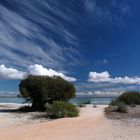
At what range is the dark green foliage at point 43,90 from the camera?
93.9ft

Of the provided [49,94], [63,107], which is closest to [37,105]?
[49,94]

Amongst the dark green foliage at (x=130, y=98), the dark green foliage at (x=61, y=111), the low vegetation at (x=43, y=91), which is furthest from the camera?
the dark green foliage at (x=130, y=98)

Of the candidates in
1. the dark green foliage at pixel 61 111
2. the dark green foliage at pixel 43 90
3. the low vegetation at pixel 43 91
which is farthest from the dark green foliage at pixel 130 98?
the dark green foliage at pixel 61 111

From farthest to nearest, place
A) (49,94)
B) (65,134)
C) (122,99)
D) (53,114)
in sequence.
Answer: (122,99) < (49,94) < (53,114) < (65,134)

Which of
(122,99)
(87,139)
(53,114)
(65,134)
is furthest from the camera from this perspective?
(122,99)

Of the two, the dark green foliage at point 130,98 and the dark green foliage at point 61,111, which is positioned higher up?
the dark green foliage at point 130,98

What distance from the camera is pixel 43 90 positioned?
28.2 metres

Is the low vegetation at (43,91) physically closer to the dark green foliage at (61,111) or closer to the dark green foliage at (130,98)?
the dark green foliage at (61,111)

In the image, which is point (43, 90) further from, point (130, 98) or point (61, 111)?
point (130, 98)

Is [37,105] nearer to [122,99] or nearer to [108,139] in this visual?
[122,99]

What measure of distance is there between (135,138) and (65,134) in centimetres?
302

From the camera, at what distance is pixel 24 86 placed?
96.5 feet

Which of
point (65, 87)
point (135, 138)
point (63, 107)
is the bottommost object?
point (135, 138)

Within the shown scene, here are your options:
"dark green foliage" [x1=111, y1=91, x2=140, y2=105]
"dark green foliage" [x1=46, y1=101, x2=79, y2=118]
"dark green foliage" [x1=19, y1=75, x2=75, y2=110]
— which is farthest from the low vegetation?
"dark green foliage" [x1=111, y1=91, x2=140, y2=105]
